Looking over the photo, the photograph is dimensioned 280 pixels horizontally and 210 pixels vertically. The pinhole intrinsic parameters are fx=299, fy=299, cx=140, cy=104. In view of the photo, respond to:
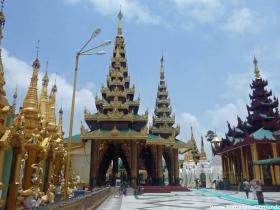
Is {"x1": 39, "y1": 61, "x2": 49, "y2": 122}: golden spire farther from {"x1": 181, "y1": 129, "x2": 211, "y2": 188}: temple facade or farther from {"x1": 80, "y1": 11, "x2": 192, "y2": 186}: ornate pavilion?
{"x1": 181, "y1": 129, "x2": 211, "y2": 188}: temple facade

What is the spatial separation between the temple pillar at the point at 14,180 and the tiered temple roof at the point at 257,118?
2830 centimetres

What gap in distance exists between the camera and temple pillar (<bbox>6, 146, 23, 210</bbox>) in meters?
7.73

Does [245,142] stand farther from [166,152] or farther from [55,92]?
[55,92]

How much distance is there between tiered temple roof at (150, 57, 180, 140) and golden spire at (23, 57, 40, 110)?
29.0 meters

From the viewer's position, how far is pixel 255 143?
99.4 feet

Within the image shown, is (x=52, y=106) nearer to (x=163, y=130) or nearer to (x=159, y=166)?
(x=159, y=166)

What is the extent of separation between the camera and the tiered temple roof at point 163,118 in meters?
40.3

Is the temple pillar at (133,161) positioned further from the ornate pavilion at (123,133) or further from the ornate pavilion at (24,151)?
the ornate pavilion at (24,151)

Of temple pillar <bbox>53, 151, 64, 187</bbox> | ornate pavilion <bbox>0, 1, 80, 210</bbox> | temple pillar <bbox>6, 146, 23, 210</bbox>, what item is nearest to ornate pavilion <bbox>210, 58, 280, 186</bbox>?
temple pillar <bbox>53, 151, 64, 187</bbox>

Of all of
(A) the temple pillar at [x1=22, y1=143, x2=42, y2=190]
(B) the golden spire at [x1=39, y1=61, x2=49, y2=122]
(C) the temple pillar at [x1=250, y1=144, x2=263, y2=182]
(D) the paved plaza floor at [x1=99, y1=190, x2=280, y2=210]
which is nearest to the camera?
(A) the temple pillar at [x1=22, y1=143, x2=42, y2=190]

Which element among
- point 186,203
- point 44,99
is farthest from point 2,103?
point 186,203

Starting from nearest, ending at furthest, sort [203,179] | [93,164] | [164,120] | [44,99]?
[44,99], [93,164], [164,120], [203,179]

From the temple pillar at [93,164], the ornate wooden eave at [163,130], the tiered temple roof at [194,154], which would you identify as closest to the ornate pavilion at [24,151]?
the temple pillar at [93,164]

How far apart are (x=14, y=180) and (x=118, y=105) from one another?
25.2 m
